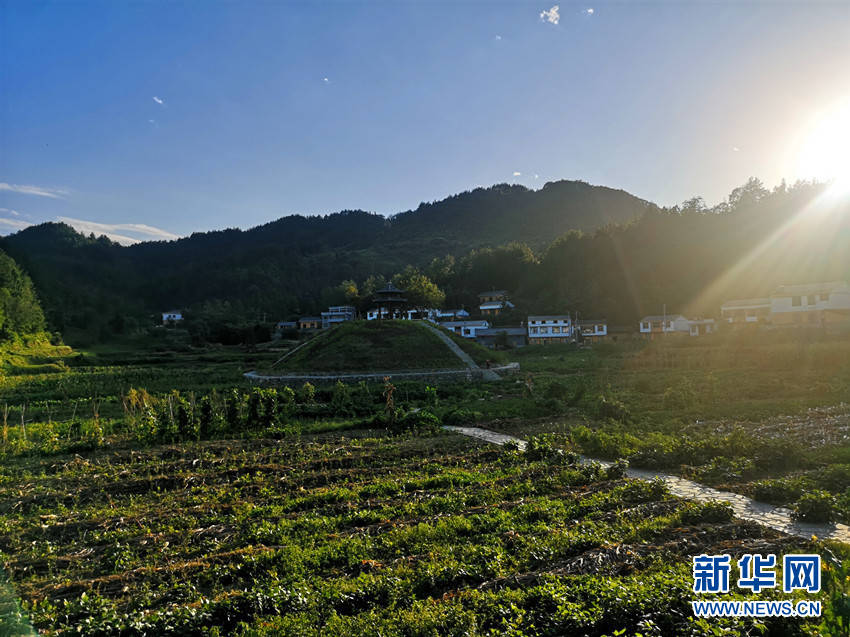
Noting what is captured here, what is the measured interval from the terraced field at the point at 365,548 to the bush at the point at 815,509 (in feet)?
4.05

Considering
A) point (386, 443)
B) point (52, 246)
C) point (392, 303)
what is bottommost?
point (386, 443)

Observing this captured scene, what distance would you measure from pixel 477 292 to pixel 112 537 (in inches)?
3277

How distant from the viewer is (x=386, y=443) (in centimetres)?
1441

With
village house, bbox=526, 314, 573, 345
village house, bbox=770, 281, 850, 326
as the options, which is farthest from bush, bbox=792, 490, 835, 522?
village house, bbox=526, 314, 573, 345

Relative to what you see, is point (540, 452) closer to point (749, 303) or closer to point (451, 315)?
point (749, 303)

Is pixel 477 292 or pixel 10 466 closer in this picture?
pixel 10 466

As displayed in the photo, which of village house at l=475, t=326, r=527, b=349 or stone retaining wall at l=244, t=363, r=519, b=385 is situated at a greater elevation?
village house at l=475, t=326, r=527, b=349

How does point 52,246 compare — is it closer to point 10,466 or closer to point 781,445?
point 10,466

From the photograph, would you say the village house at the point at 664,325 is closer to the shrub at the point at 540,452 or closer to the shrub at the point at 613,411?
the shrub at the point at 613,411

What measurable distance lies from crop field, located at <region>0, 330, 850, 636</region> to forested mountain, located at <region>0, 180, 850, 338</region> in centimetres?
4445

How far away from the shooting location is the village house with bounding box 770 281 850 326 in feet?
147

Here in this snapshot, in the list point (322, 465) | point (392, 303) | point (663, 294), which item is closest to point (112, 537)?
point (322, 465)

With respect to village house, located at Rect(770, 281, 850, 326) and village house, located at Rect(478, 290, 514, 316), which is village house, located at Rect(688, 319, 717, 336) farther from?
village house, located at Rect(478, 290, 514, 316)

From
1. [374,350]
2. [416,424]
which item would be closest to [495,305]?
[374,350]
